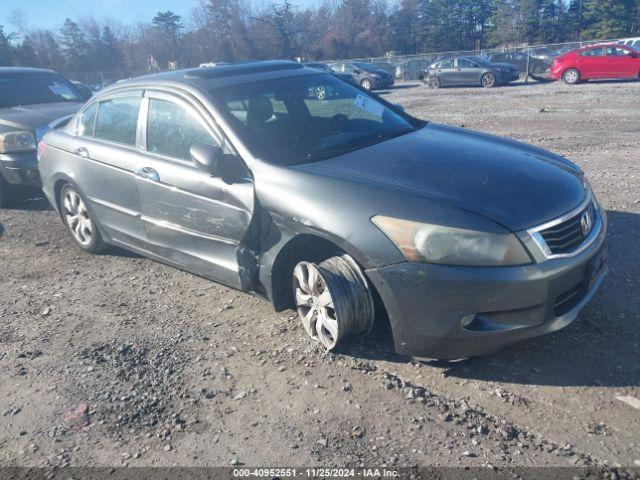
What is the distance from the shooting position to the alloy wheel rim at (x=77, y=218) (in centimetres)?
535

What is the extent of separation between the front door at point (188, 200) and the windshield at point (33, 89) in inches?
197

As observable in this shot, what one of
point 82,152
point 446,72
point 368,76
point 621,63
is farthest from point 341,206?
point 368,76

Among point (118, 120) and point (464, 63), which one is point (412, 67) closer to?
point (464, 63)

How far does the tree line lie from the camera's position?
6050cm

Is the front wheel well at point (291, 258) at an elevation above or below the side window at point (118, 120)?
below

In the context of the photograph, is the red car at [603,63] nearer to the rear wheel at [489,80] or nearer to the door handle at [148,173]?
the rear wheel at [489,80]

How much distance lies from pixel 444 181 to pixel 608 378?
54.7 inches

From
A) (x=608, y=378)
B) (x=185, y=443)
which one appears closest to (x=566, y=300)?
(x=608, y=378)

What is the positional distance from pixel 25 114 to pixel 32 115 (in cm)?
12

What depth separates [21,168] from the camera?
7.09 meters

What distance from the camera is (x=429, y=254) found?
2865 millimetres

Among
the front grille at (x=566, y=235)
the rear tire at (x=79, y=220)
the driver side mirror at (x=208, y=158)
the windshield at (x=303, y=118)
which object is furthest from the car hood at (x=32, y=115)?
the front grille at (x=566, y=235)

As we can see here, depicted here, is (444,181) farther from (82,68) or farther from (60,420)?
(82,68)

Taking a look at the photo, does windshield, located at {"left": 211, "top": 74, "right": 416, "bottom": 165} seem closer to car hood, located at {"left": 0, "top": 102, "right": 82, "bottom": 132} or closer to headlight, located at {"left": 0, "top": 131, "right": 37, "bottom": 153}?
headlight, located at {"left": 0, "top": 131, "right": 37, "bottom": 153}
